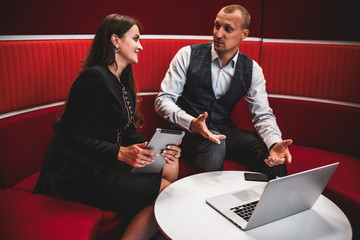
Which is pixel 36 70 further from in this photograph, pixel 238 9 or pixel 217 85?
pixel 238 9

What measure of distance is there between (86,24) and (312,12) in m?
1.79

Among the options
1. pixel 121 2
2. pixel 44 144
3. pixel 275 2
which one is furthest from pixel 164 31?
pixel 44 144

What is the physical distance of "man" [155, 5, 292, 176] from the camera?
7.04ft

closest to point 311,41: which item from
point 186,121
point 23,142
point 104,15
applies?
point 186,121

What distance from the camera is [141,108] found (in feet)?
8.20

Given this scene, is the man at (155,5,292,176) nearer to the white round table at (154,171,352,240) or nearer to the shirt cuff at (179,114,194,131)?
the shirt cuff at (179,114,194,131)

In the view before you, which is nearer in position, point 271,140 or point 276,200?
point 276,200

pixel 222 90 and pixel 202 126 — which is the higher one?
pixel 222 90

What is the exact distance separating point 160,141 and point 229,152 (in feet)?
3.08

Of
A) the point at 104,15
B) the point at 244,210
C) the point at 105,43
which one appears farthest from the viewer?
the point at 104,15

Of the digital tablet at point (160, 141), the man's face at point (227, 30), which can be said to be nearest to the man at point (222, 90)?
the man's face at point (227, 30)

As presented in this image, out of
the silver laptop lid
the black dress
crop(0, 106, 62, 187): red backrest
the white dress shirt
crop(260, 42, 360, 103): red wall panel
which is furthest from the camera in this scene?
crop(260, 42, 360, 103): red wall panel

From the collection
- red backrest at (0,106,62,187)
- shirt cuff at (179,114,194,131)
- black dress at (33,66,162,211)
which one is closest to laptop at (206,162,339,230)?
black dress at (33,66,162,211)

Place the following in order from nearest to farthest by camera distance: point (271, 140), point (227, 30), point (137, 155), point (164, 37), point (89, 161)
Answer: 1. point (137, 155)
2. point (89, 161)
3. point (271, 140)
4. point (227, 30)
5. point (164, 37)
